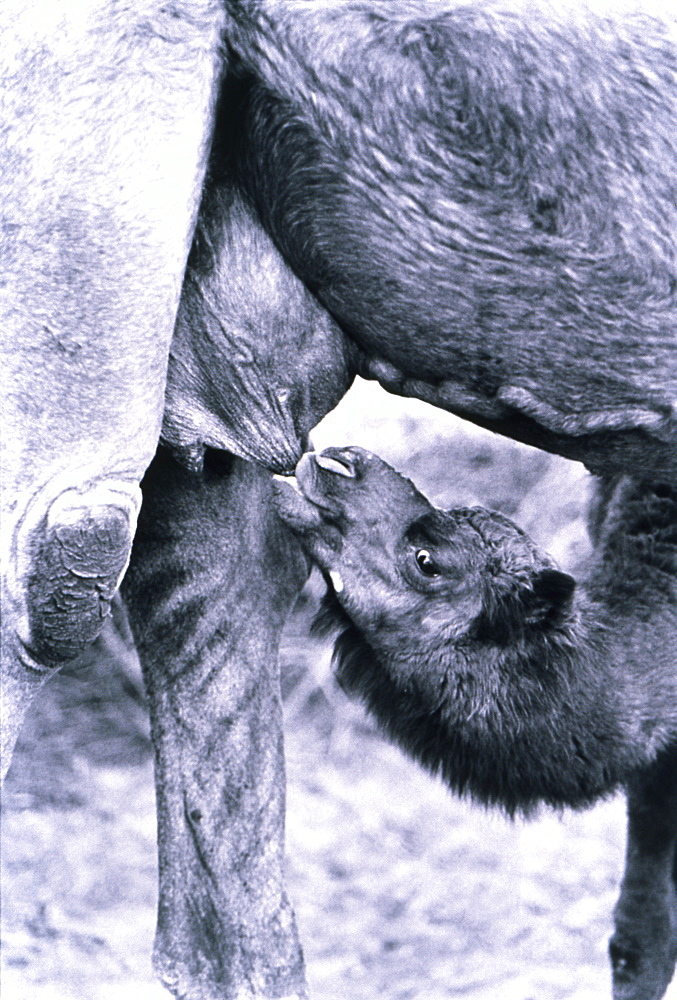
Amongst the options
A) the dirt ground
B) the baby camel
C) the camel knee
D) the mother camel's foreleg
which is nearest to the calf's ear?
the baby camel

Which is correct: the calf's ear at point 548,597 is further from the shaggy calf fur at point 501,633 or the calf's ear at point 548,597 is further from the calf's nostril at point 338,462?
the calf's nostril at point 338,462

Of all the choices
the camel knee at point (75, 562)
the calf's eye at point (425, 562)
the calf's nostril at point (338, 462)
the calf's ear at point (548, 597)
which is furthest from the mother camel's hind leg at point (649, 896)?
the camel knee at point (75, 562)

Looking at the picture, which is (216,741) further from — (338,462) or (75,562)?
(75,562)

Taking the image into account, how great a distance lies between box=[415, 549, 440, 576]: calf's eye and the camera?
1.81 metres

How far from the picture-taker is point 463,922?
2234 mm

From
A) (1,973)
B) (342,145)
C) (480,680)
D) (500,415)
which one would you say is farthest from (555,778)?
(342,145)

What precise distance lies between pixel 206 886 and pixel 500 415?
2.64ft

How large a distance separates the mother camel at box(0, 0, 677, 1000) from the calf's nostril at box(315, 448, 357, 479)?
12.9 inches

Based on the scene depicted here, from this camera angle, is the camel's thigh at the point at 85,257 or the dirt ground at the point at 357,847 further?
the dirt ground at the point at 357,847

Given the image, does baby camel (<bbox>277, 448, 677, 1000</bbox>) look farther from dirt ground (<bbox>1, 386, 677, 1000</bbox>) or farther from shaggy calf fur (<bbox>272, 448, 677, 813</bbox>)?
dirt ground (<bbox>1, 386, 677, 1000</bbox>)

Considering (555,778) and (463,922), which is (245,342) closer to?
(555,778)

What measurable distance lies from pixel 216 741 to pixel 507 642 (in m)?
0.41

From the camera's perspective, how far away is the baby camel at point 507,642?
1800 mm

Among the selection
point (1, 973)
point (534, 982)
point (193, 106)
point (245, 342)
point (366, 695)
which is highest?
point (193, 106)
